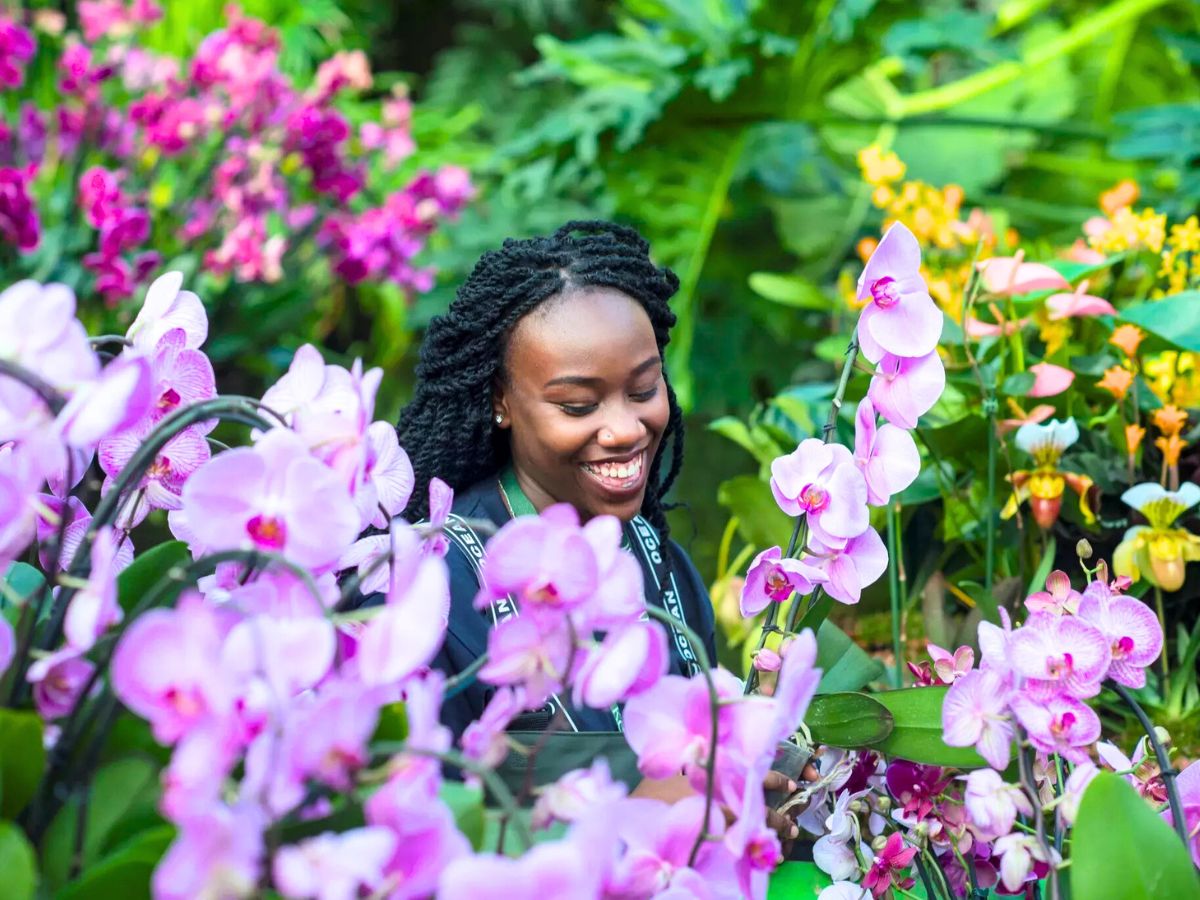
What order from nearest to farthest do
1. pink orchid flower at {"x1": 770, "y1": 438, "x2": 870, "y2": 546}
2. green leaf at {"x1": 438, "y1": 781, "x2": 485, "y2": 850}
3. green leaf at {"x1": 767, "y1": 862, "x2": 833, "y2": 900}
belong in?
1. green leaf at {"x1": 438, "y1": 781, "x2": 485, "y2": 850}
2. pink orchid flower at {"x1": 770, "y1": 438, "x2": 870, "y2": 546}
3. green leaf at {"x1": 767, "y1": 862, "x2": 833, "y2": 900}

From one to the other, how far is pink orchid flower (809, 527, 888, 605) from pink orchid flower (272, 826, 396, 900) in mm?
440

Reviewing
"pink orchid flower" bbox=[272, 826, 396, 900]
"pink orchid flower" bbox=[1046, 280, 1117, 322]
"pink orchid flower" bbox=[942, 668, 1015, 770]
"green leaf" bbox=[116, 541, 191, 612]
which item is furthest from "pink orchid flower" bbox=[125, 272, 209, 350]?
"pink orchid flower" bbox=[1046, 280, 1117, 322]

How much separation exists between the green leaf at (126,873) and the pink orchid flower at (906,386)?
0.50 metres

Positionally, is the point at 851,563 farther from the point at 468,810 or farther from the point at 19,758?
the point at 19,758

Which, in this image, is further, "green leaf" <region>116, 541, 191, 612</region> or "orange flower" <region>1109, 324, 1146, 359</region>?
"orange flower" <region>1109, 324, 1146, 359</region>

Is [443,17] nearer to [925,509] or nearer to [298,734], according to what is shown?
[925,509]

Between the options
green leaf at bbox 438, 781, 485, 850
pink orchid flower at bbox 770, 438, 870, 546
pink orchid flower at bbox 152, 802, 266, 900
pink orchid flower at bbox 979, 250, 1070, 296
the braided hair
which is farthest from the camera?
pink orchid flower at bbox 979, 250, 1070, 296

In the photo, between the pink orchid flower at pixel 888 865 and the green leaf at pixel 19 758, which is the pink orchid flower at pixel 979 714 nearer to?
the pink orchid flower at pixel 888 865

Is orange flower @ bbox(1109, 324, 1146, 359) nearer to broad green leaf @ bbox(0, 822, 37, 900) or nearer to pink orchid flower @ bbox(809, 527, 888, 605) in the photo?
pink orchid flower @ bbox(809, 527, 888, 605)

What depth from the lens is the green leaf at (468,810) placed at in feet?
1.76

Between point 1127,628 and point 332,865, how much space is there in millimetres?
481

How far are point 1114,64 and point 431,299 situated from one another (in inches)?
64.7

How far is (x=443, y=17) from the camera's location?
15.1 ft

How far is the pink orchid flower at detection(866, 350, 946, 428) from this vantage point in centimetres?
82
